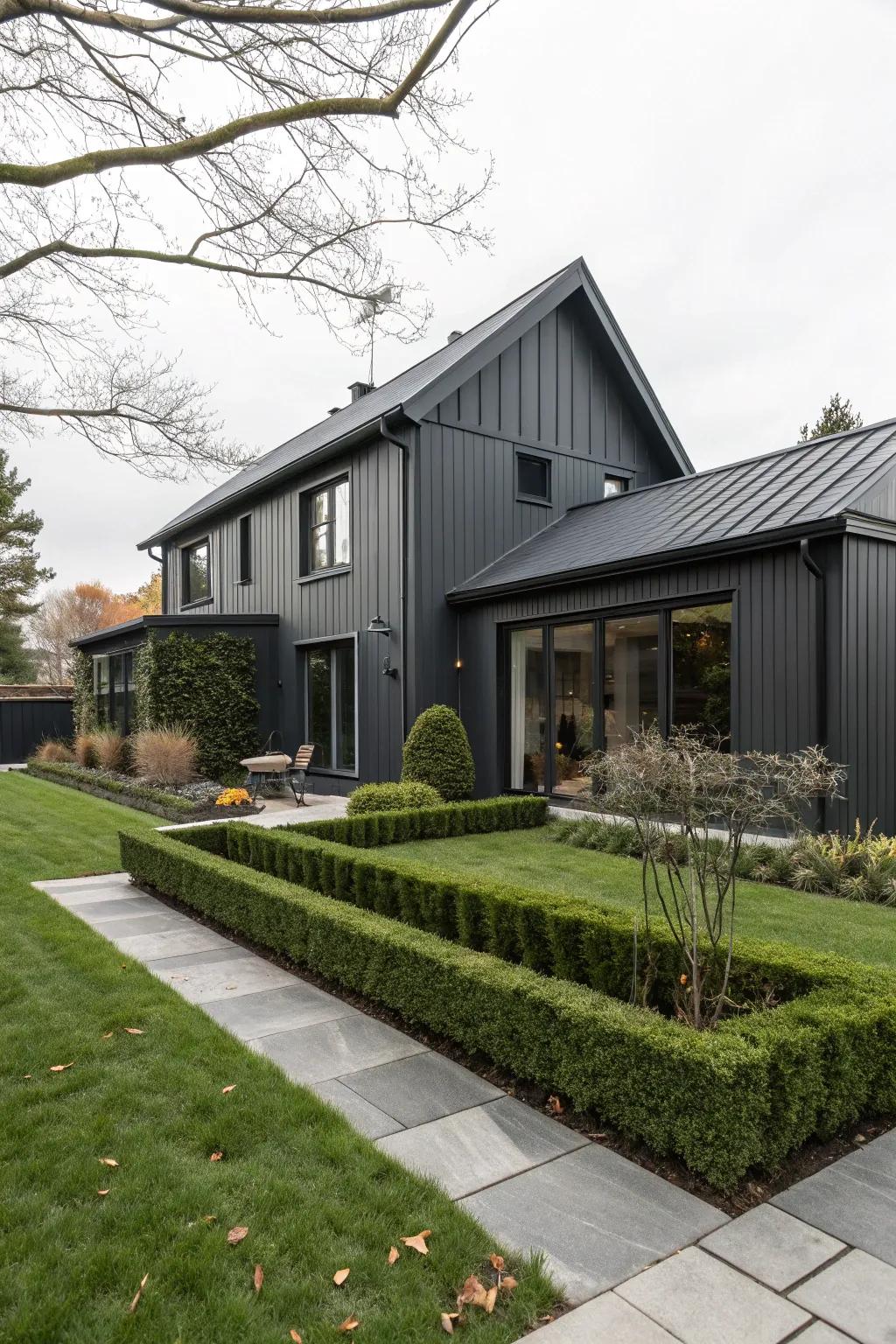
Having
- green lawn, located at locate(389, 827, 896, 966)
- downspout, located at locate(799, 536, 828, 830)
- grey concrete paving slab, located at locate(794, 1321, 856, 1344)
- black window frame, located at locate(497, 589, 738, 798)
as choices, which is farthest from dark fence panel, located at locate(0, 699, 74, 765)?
grey concrete paving slab, located at locate(794, 1321, 856, 1344)

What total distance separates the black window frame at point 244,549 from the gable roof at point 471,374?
0.48 metres

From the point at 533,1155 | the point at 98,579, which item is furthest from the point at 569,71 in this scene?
the point at 98,579

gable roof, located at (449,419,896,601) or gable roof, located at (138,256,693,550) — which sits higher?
gable roof, located at (138,256,693,550)

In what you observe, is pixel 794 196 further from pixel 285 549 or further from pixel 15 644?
pixel 15 644

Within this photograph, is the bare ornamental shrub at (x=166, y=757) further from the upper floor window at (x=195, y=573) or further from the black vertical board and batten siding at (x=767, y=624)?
the black vertical board and batten siding at (x=767, y=624)

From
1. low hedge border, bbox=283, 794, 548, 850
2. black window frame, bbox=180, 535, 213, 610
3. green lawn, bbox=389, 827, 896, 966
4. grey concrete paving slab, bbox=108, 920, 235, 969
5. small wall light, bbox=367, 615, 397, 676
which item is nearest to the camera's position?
grey concrete paving slab, bbox=108, 920, 235, 969

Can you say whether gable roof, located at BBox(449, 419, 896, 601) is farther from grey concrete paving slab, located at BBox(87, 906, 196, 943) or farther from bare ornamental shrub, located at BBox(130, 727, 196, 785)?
grey concrete paving slab, located at BBox(87, 906, 196, 943)

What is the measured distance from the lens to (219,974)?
4.88 metres

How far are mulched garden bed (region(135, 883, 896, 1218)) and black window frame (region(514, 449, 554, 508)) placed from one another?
9848 mm

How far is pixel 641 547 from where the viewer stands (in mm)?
9289

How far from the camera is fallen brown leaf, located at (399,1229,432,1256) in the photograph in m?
2.29

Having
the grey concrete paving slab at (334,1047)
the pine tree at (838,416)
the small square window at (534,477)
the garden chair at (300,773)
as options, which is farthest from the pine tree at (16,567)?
the grey concrete paving slab at (334,1047)

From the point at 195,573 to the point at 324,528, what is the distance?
6683mm

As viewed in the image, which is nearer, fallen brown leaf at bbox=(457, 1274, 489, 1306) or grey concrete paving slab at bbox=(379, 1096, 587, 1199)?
fallen brown leaf at bbox=(457, 1274, 489, 1306)
